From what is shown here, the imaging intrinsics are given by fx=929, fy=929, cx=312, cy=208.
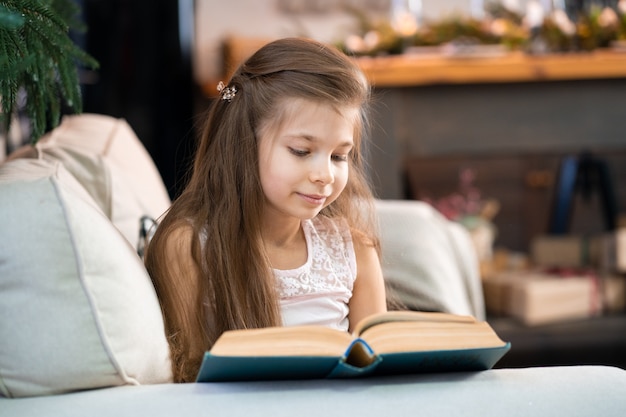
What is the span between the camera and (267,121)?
4.66ft

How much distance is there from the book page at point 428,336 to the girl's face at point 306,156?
31 centimetres

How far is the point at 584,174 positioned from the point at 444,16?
93cm

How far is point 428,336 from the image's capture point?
1.10 m

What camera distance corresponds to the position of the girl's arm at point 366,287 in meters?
1.59

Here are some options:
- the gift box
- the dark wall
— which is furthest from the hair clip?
the dark wall

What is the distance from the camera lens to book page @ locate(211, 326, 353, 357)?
1.04m

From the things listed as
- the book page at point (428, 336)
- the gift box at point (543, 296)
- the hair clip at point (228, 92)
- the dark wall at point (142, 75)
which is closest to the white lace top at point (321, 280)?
the hair clip at point (228, 92)

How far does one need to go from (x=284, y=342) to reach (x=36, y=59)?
592mm

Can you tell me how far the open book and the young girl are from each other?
25cm

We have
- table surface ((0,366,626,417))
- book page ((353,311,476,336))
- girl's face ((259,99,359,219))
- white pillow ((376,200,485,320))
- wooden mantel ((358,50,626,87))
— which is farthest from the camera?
wooden mantel ((358,50,626,87))

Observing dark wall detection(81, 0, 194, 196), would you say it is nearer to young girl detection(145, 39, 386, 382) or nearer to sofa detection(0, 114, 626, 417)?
young girl detection(145, 39, 386, 382)

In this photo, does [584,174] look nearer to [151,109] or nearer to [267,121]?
[151,109]

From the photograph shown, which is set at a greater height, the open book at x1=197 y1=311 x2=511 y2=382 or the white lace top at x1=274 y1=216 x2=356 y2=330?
the open book at x1=197 y1=311 x2=511 y2=382

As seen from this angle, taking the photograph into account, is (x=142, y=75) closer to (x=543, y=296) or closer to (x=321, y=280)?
(x=543, y=296)
